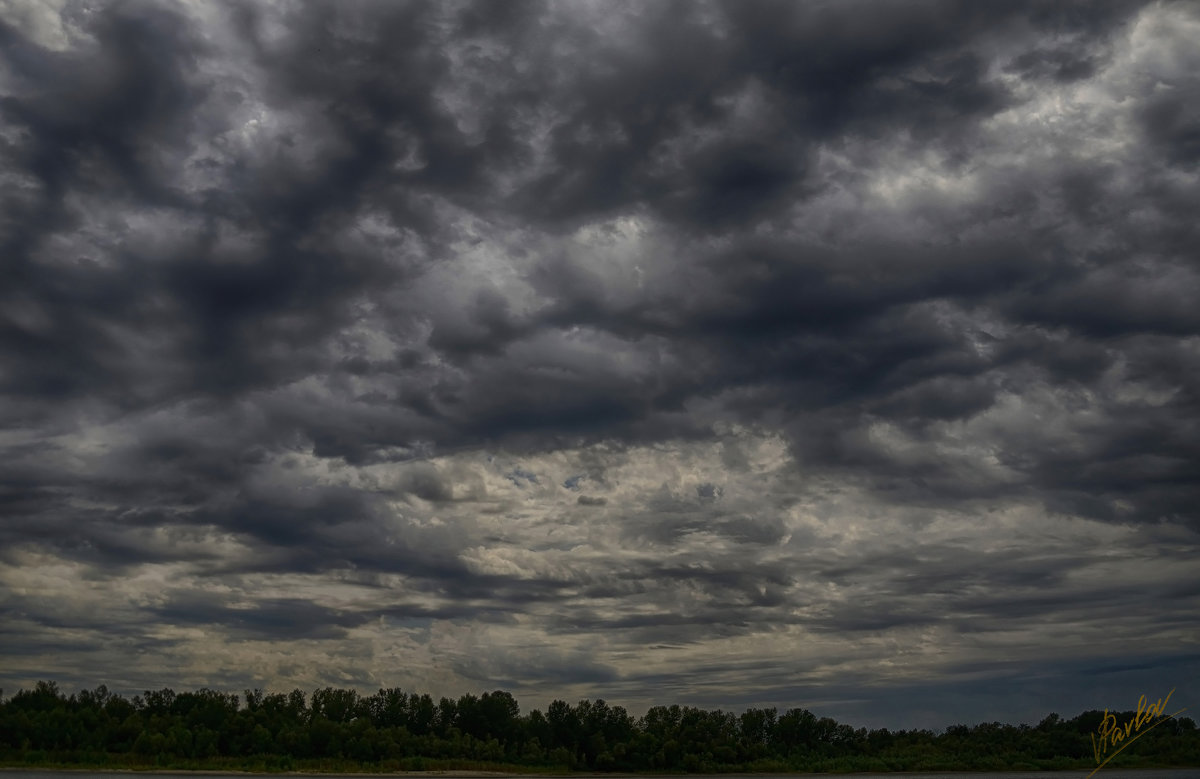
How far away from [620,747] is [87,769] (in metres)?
103

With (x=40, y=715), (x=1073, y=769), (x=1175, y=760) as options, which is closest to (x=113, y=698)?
(x=40, y=715)

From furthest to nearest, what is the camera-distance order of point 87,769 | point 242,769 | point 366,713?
1. point 366,713
2. point 242,769
3. point 87,769

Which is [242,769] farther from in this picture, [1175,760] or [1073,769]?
[1175,760]

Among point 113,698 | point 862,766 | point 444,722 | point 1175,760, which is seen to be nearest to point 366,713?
point 444,722

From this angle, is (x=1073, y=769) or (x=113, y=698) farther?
(x=1073, y=769)

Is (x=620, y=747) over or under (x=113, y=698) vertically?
under

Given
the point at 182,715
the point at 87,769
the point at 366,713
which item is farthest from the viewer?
A: the point at 366,713

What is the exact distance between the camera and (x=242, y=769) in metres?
135

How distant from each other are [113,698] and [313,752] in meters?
41.8
